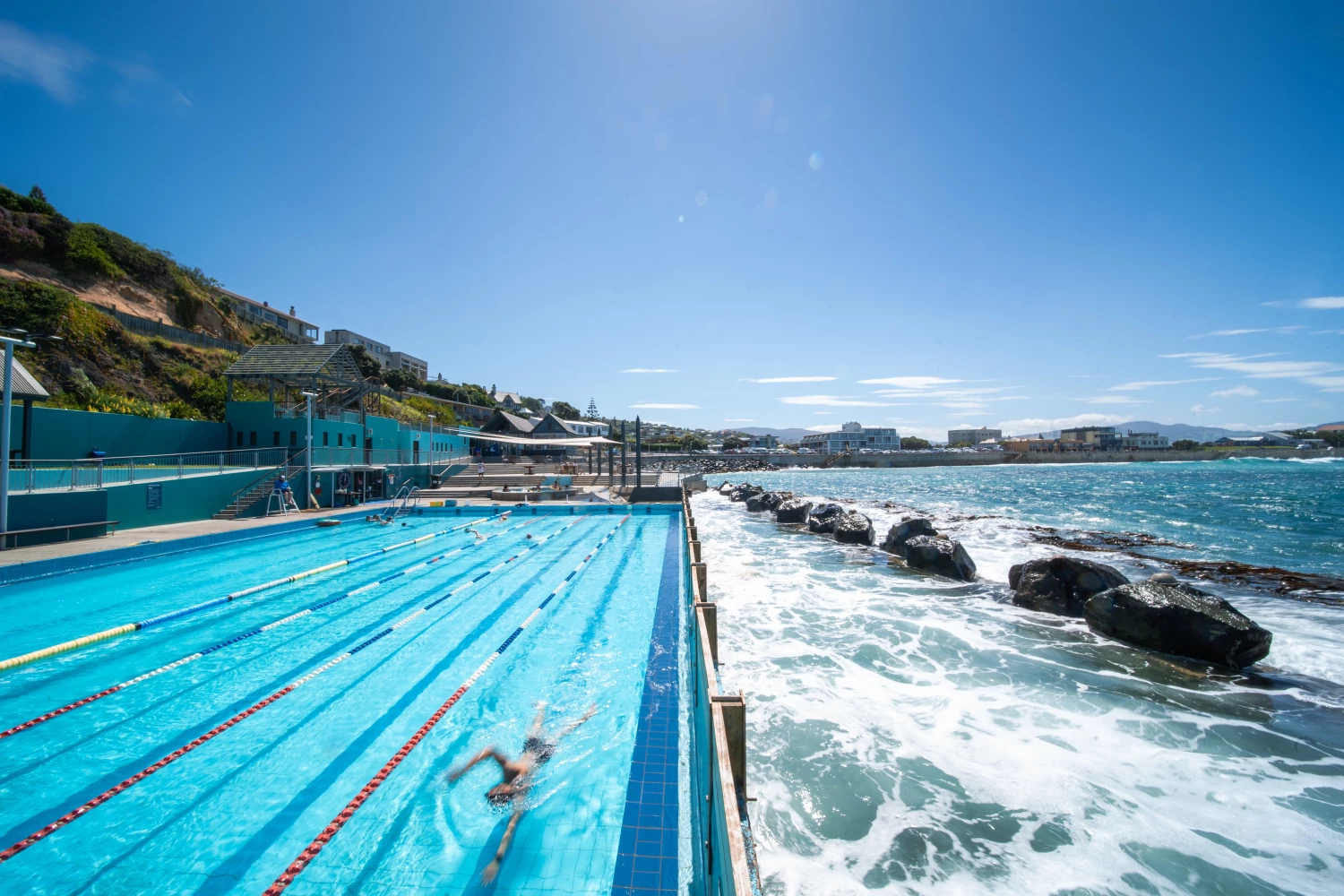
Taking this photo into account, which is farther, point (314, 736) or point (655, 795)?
point (314, 736)

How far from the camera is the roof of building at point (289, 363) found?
22.0 meters

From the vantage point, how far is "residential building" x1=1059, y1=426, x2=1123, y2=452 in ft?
429

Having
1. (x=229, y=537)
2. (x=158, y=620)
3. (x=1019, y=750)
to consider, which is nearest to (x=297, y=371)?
(x=229, y=537)

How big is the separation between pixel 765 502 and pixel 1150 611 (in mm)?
20031

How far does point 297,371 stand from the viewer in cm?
2195

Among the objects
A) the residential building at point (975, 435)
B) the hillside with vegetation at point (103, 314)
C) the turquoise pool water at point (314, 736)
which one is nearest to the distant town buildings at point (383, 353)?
the hillside with vegetation at point (103, 314)

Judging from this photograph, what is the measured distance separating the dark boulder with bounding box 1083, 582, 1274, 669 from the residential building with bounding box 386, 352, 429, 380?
69.3 meters

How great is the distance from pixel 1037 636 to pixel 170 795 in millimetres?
10447

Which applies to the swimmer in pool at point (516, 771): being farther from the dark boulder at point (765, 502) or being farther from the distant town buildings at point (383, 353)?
the distant town buildings at point (383, 353)

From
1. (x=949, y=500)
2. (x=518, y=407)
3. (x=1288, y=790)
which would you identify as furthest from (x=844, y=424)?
(x=1288, y=790)

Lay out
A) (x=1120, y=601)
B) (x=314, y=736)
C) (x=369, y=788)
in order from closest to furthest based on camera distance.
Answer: (x=369, y=788)
(x=314, y=736)
(x=1120, y=601)

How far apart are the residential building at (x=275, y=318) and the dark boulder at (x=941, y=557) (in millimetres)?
51937

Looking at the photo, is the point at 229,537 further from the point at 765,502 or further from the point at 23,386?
the point at 765,502

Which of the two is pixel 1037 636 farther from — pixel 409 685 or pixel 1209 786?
pixel 409 685
